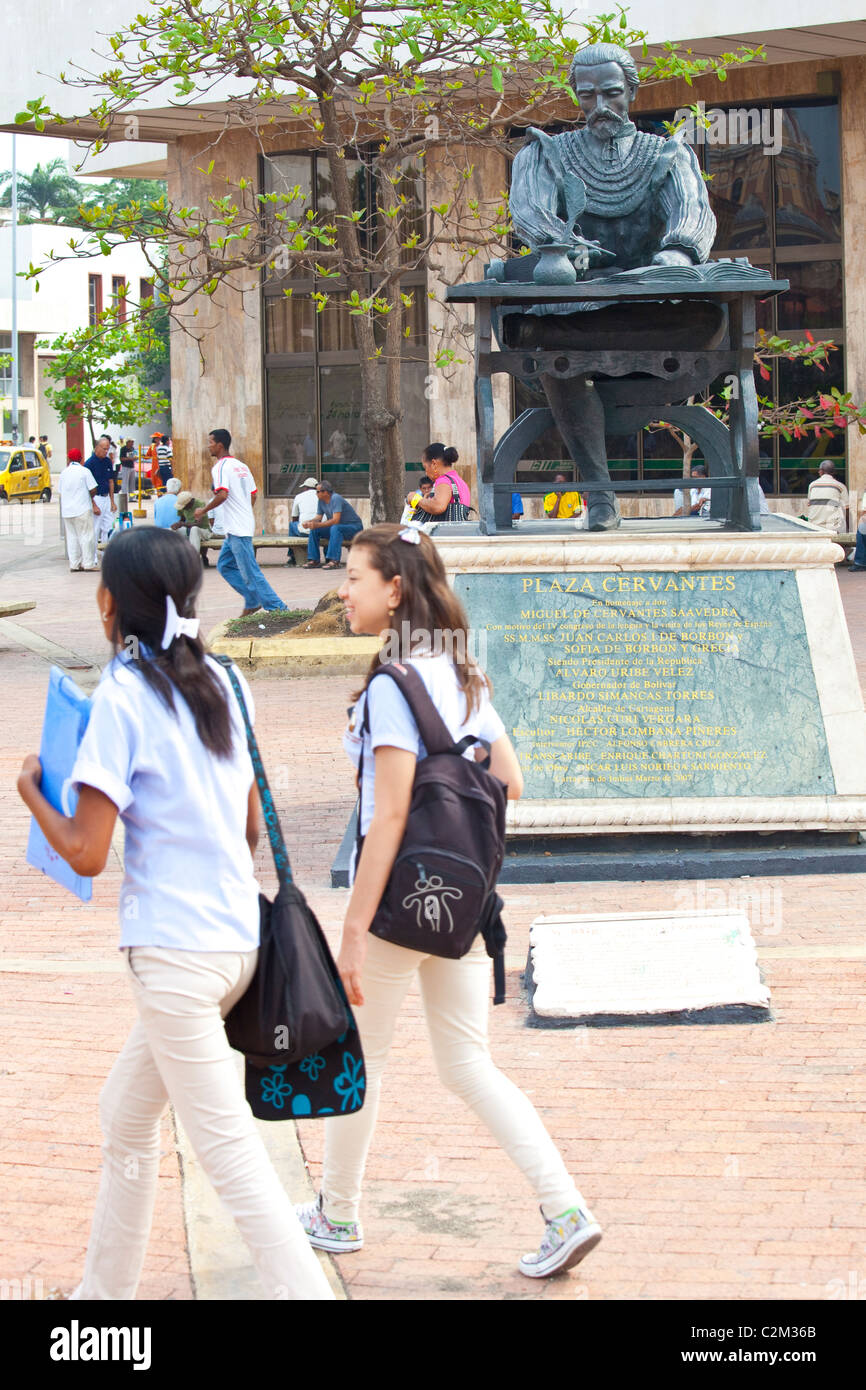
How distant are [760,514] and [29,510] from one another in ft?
133

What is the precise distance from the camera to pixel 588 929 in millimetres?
5805

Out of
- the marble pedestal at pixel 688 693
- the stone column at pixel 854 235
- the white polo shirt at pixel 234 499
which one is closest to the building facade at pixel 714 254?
the stone column at pixel 854 235

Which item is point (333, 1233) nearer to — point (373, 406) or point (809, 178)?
point (373, 406)

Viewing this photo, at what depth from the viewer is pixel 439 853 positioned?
3.43m

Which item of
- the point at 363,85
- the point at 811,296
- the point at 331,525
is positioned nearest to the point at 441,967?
the point at 363,85

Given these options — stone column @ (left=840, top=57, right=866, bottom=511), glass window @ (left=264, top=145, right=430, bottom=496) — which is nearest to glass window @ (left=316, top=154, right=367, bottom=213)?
glass window @ (left=264, top=145, right=430, bottom=496)

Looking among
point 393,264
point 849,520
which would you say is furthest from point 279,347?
point 393,264

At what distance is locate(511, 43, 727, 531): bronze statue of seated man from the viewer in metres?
7.66

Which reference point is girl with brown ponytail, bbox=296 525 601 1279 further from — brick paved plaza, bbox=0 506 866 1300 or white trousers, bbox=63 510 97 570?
white trousers, bbox=63 510 97 570

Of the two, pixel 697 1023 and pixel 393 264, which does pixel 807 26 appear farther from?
pixel 697 1023

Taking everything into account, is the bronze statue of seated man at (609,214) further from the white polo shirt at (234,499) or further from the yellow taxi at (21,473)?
the yellow taxi at (21,473)

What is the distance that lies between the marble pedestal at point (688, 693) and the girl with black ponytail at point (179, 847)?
4.02 meters

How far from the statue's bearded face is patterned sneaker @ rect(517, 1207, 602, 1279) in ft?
18.4

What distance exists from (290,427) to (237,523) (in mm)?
14063
